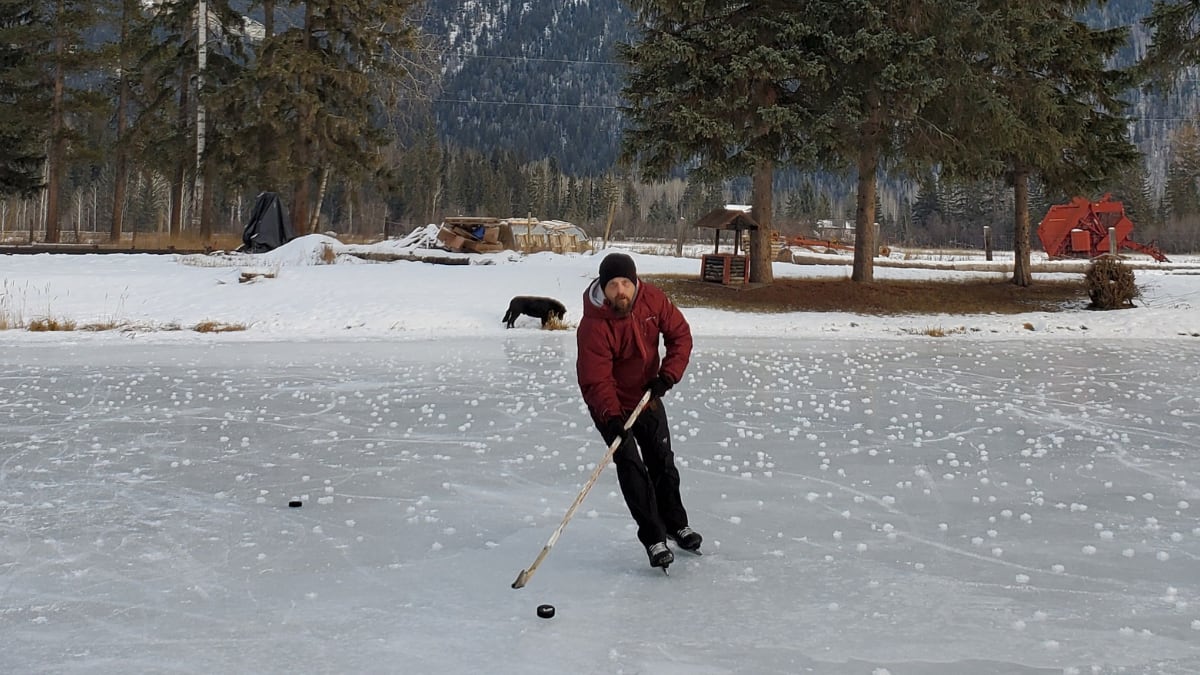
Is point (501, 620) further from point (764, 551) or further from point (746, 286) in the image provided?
point (746, 286)

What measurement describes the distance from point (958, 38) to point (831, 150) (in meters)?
3.48

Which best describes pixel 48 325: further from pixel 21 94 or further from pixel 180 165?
pixel 21 94

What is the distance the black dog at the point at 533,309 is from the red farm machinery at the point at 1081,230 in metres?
37.9

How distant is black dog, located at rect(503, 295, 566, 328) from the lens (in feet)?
55.5

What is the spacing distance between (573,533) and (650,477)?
0.63 metres

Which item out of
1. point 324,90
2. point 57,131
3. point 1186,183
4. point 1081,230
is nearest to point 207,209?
point 324,90

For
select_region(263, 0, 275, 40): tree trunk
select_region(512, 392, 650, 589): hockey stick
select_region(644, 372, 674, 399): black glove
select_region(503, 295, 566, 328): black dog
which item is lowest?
select_region(512, 392, 650, 589): hockey stick

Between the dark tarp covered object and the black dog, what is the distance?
12.0 m

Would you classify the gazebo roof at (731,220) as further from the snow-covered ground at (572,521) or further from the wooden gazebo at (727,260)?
the snow-covered ground at (572,521)

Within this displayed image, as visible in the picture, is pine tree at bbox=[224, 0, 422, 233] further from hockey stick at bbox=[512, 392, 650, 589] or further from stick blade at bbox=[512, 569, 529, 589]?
stick blade at bbox=[512, 569, 529, 589]

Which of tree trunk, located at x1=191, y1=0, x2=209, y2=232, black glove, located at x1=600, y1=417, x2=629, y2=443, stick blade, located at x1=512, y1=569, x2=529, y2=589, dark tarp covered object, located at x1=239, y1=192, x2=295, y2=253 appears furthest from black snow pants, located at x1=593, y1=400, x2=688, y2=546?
tree trunk, located at x1=191, y1=0, x2=209, y2=232

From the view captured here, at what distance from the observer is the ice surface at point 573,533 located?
3.74 meters

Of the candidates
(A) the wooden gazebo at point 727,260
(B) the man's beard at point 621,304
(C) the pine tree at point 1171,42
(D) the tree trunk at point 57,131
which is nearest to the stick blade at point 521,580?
(B) the man's beard at point 621,304

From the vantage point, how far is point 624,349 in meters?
4.81
